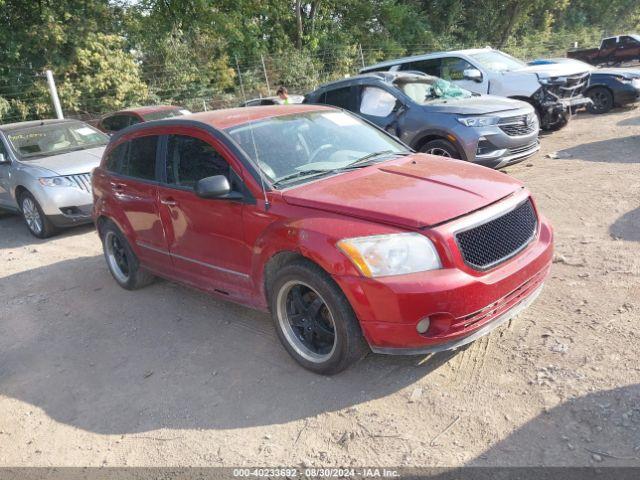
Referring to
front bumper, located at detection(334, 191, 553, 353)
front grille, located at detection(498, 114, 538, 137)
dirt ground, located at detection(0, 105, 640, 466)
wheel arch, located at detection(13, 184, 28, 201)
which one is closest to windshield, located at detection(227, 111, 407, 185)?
front bumper, located at detection(334, 191, 553, 353)

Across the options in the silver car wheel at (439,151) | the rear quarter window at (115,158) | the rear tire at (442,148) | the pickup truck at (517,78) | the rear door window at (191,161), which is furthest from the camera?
the pickup truck at (517,78)

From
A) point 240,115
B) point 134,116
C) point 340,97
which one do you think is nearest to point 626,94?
point 340,97

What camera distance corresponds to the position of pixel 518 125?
304 inches

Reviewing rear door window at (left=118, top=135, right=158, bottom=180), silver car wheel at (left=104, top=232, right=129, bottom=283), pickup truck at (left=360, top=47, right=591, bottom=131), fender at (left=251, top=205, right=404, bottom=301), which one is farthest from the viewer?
pickup truck at (left=360, top=47, right=591, bottom=131)

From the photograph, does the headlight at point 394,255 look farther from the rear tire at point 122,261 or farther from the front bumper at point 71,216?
the front bumper at point 71,216

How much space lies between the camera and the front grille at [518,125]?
7.59 meters

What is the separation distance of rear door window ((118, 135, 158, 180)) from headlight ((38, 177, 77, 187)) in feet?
9.74

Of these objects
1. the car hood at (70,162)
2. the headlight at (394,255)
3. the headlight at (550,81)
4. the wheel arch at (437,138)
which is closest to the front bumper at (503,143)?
the wheel arch at (437,138)

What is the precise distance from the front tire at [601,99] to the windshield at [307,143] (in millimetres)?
10028

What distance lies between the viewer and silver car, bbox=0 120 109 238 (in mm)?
7656

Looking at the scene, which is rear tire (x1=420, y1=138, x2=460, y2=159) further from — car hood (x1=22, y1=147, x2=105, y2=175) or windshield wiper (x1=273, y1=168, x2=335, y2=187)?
car hood (x1=22, y1=147, x2=105, y2=175)

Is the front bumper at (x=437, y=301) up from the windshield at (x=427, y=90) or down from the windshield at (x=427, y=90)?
down

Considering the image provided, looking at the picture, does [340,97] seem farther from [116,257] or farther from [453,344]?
[453,344]

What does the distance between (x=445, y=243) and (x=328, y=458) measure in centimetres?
134
